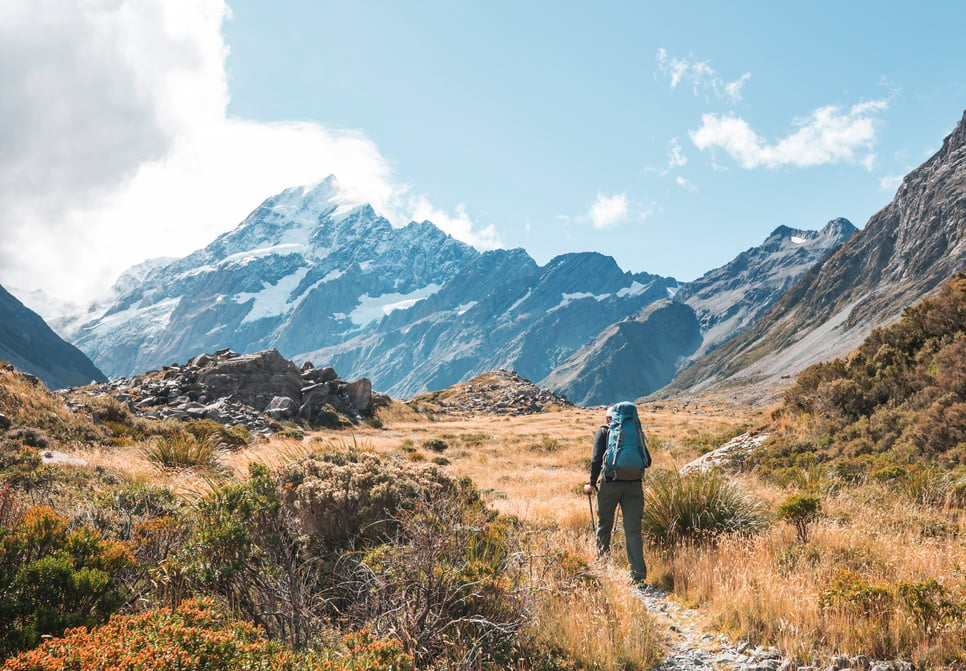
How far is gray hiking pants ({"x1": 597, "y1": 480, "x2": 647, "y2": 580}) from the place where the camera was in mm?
6785

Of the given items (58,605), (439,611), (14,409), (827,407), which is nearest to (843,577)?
(439,611)

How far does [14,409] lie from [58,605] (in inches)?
545

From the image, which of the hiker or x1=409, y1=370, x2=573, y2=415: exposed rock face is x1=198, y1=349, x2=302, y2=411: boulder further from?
the hiker

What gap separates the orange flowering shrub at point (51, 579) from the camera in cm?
337

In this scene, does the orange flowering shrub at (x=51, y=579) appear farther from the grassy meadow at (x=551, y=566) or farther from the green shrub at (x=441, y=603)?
the green shrub at (x=441, y=603)

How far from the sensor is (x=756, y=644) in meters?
4.77

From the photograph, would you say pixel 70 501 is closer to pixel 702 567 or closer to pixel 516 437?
pixel 702 567

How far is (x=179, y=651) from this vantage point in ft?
8.82

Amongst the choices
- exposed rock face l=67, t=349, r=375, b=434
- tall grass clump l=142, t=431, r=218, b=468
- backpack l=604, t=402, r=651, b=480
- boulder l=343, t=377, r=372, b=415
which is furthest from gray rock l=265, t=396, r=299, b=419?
backpack l=604, t=402, r=651, b=480

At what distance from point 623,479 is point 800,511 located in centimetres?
252

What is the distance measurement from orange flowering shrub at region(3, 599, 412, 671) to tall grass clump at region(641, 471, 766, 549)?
5520 millimetres

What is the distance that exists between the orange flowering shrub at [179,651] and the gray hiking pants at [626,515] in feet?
14.3

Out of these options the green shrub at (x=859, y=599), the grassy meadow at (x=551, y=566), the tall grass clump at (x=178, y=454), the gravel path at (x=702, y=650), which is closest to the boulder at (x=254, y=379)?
the tall grass clump at (x=178, y=454)

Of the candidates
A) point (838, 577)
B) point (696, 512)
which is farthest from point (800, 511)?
point (838, 577)
